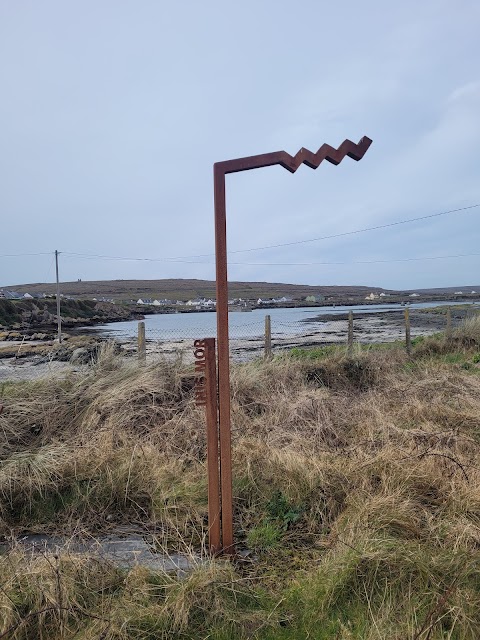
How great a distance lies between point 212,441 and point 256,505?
1.02 meters

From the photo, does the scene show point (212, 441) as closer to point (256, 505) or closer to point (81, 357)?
point (256, 505)

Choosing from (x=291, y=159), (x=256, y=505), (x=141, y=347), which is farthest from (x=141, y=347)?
(x=291, y=159)

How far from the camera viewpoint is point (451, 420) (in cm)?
559

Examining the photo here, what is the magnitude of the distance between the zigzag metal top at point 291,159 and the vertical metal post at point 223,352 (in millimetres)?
79

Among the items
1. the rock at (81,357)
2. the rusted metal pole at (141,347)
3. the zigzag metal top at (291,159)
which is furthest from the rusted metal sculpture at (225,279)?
the rock at (81,357)

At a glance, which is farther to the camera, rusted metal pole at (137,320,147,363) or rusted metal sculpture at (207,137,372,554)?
rusted metal pole at (137,320,147,363)

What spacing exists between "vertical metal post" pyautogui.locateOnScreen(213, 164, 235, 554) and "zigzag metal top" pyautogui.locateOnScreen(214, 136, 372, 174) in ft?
0.26

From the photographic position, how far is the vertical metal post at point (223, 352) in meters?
3.03

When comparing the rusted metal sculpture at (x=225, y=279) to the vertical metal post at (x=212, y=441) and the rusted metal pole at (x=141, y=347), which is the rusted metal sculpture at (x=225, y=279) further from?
the rusted metal pole at (x=141, y=347)

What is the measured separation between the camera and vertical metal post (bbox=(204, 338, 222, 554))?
3074 mm

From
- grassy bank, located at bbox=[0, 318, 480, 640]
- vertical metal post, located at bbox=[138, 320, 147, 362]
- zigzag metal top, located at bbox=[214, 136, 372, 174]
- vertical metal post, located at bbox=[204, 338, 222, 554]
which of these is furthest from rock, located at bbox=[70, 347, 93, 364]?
zigzag metal top, located at bbox=[214, 136, 372, 174]

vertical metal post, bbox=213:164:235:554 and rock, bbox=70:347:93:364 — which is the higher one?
vertical metal post, bbox=213:164:235:554

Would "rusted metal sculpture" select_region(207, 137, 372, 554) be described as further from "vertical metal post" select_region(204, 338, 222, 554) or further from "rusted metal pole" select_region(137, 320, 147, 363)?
"rusted metal pole" select_region(137, 320, 147, 363)

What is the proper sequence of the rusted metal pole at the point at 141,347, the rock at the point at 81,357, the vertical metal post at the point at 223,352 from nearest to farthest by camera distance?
the vertical metal post at the point at 223,352
the rusted metal pole at the point at 141,347
the rock at the point at 81,357
